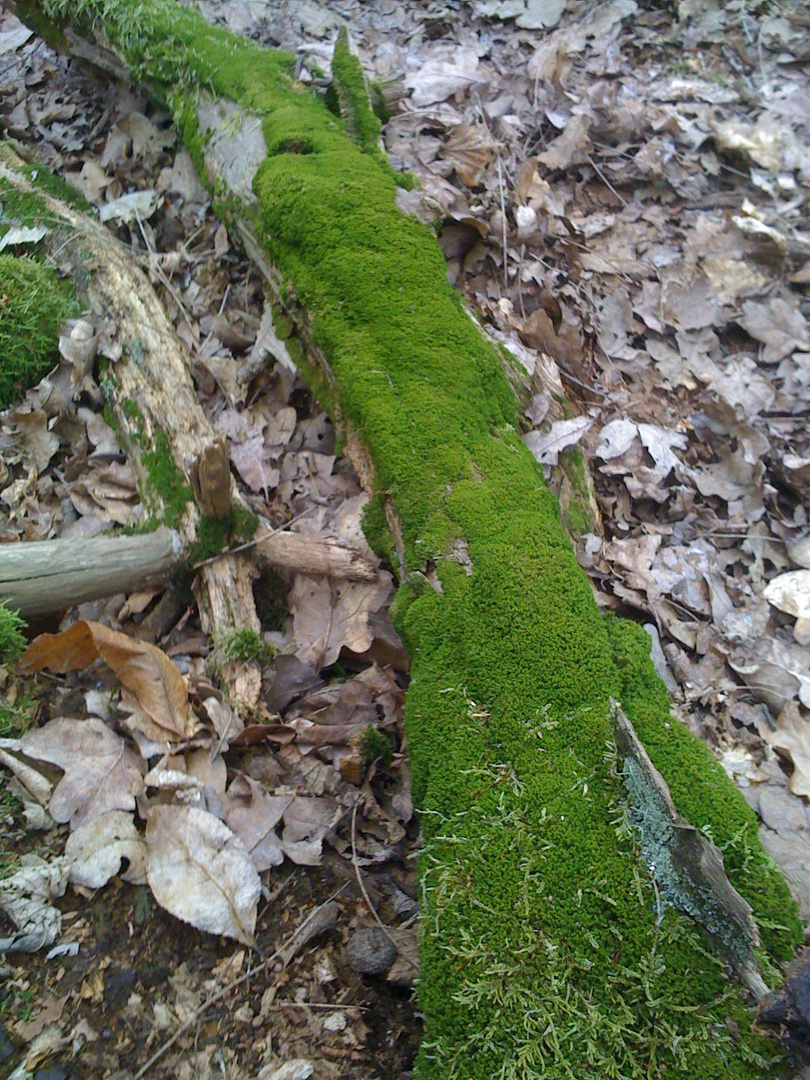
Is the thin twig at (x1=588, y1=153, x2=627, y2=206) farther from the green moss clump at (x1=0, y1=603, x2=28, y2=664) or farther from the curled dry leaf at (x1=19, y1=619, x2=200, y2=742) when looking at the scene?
the green moss clump at (x1=0, y1=603, x2=28, y2=664)

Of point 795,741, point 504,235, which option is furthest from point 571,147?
point 795,741

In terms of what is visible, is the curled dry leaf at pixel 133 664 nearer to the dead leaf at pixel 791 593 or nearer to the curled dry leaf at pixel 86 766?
the curled dry leaf at pixel 86 766

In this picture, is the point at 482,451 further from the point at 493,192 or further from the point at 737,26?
the point at 737,26

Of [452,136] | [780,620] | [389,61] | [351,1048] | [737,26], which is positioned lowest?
[780,620]

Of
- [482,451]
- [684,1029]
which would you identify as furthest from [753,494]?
[684,1029]

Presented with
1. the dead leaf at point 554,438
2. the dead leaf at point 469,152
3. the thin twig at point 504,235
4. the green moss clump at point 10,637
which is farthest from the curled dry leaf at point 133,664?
the dead leaf at point 469,152
